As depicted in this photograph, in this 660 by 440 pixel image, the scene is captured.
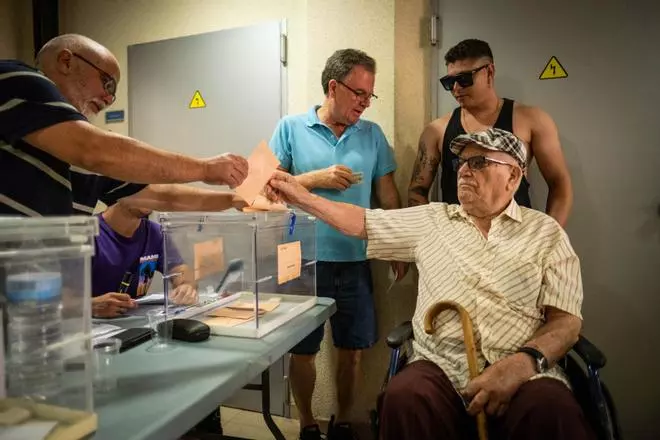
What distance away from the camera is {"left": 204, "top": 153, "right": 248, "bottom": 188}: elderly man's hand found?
1.32m

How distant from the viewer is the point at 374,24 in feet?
7.55

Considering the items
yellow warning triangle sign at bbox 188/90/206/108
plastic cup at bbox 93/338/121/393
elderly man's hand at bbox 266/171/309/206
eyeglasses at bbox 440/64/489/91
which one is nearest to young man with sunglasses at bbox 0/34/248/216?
elderly man's hand at bbox 266/171/309/206

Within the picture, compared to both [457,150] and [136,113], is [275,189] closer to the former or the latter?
[457,150]

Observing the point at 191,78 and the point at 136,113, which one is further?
the point at 136,113

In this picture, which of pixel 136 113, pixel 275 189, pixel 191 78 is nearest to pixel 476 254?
pixel 275 189

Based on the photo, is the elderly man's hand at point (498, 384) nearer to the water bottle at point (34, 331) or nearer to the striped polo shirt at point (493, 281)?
the striped polo shirt at point (493, 281)

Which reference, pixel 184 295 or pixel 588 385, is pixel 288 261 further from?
pixel 588 385

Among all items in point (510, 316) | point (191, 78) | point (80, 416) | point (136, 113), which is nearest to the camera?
point (80, 416)

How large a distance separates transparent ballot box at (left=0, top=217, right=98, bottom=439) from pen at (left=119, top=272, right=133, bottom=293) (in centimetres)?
122

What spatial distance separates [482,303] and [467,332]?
0.17m

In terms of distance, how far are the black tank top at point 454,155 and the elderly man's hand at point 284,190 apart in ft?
2.40

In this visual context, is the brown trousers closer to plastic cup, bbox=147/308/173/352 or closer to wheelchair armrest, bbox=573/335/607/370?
wheelchair armrest, bbox=573/335/607/370

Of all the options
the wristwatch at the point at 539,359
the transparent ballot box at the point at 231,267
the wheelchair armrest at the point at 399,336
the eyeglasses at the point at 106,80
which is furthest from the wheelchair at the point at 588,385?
the eyeglasses at the point at 106,80

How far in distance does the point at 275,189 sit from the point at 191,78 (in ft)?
5.04
